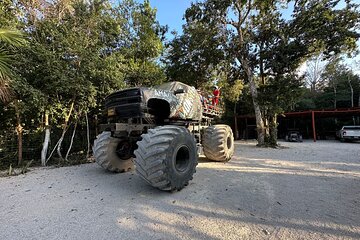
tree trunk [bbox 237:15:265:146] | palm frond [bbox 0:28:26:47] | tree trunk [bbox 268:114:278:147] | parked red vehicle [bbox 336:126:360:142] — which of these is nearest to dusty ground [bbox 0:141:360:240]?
palm frond [bbox 0:28:26:47]

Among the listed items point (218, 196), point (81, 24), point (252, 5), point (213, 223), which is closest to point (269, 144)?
point (252, 5)

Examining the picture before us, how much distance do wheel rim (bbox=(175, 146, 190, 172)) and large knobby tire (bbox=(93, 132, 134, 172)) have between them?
5.74ft

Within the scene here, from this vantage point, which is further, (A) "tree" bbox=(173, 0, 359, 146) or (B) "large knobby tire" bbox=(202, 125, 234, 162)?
(A) "tree" bbox=(173, 0, 359, 146)

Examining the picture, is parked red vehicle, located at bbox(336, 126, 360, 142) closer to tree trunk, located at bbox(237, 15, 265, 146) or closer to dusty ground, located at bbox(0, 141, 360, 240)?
tree trunk, located at bbox(237, 15, 265, 146)

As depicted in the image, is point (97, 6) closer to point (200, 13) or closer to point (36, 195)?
point (200, 13)

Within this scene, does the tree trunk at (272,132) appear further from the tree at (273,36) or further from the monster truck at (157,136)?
the monster truck at (157,136)

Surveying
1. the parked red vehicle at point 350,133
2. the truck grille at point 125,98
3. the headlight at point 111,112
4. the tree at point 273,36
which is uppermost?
the tree at point 273,36

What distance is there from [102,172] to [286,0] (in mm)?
12356

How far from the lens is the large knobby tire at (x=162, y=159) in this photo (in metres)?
3.08

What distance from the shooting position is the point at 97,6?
26.0 ft

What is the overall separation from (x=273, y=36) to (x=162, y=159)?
10.8m

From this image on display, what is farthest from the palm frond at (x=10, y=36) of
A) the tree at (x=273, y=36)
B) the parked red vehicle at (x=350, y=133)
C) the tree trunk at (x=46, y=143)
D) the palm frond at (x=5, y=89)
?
the parked red vehicle at (x=350, y=133)

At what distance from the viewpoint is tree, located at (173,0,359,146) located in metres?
9.77

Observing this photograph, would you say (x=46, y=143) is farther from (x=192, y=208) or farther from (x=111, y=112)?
(x=192, y=208)
